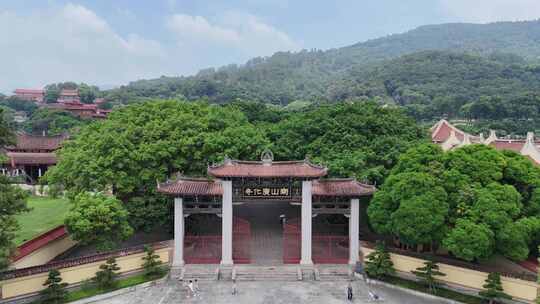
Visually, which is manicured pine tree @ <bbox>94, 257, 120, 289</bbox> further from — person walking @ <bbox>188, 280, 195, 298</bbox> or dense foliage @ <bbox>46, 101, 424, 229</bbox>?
dense foliage @ <bbox>46, 101, 424, 229</bbox>

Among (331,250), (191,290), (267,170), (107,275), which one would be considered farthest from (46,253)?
(331,250)

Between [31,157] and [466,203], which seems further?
[31,157]

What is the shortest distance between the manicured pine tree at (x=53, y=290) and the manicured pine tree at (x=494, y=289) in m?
14.2

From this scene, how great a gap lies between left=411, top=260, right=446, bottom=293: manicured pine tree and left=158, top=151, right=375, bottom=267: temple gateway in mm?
2959

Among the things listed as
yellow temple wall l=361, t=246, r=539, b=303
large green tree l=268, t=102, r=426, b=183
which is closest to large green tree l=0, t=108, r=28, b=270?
large green tree l=268, t=102, r=426, b=183

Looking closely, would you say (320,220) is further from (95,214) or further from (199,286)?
(95,214)

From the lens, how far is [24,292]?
1360 centimetres

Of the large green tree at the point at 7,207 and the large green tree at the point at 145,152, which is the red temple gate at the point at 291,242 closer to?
the large green tree at the point at 145,152

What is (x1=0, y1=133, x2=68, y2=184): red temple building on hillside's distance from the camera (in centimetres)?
3090

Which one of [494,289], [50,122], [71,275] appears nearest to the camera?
[494,289]

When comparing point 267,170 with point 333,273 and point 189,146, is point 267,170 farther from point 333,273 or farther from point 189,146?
point 333,273

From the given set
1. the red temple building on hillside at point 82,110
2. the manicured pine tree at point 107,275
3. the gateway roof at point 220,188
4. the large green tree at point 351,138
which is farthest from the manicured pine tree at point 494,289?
the red temple building on hillside at point 82,110

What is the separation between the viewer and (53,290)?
13820mm

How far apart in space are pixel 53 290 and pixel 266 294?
7.31 metres
